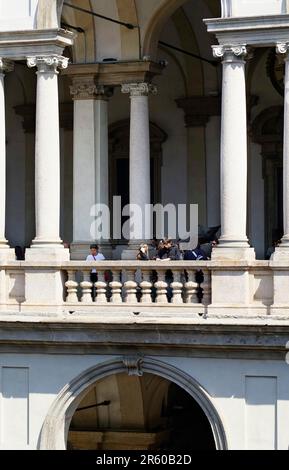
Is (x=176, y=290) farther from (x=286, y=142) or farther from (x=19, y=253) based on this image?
(x=19, y=253)

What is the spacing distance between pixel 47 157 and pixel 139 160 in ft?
8.51

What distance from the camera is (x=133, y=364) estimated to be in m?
32.5

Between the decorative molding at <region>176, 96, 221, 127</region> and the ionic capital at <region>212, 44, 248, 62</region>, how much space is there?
755 cm

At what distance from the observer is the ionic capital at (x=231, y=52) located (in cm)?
3169

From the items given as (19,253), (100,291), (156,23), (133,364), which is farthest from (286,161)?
(19,253)

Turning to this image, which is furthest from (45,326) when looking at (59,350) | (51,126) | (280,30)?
(280,30)

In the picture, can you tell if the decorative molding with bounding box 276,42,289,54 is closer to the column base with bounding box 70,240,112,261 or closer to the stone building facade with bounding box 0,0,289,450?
the stone building facade with bounding box 0,0,289,450

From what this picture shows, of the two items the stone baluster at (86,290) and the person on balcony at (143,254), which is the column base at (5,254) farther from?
the person on balcony at (143,254)

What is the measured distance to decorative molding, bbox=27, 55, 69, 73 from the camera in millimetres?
32969

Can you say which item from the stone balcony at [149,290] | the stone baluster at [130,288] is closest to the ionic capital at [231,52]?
the stone balcony at [149,290]

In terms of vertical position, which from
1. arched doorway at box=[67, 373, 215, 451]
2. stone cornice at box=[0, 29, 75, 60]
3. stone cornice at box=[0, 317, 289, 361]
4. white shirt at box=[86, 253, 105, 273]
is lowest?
arched doorway at box=[67, 373, 215, 451]

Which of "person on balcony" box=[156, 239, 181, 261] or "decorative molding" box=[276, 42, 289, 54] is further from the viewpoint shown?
"person on balcony" box=[156, 239, 181, 261]

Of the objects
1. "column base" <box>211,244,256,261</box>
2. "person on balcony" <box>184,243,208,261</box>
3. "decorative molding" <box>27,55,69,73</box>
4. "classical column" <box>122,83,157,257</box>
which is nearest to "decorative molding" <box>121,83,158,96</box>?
"classical column" <box>122,83,157,257</box>
